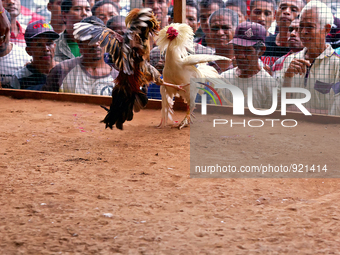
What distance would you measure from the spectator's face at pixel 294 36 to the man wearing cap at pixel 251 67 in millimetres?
357

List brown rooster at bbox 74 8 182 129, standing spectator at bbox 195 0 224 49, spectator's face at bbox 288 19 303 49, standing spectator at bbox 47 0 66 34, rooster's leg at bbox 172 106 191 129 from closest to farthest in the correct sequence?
brown rooster at bbox 74 8 182 129
rooster's leg at bbox 172 106 191 129
spectator's face at bbox 288 19 303 49
standing spectator at bbox 195 0 224 49
standing spectator at bbox 47 0 66 34

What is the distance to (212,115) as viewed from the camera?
524 centimetres

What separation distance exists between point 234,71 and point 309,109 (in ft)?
3.89

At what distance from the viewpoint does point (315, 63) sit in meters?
4.79

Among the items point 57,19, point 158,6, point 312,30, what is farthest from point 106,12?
point 312,30

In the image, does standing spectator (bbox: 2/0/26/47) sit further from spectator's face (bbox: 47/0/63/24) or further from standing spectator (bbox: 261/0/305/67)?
standing spectator (bbox: 261/0/305/67)

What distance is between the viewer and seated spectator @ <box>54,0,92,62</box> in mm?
5957

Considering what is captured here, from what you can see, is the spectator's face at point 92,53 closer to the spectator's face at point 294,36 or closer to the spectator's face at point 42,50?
the spectator's face at point 42,50

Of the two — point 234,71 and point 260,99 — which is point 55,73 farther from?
point 260,99

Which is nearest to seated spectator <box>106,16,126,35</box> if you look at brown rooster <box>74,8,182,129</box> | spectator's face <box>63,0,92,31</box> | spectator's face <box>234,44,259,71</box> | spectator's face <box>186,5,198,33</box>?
spectator's face <box>63,0,92,31</box>

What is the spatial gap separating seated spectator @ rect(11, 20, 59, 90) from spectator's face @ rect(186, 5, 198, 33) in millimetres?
2277

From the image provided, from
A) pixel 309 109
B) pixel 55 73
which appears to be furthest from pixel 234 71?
pixel 55 73

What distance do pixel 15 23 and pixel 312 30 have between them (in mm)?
5097

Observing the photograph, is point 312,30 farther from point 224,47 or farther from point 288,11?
point 224,47
